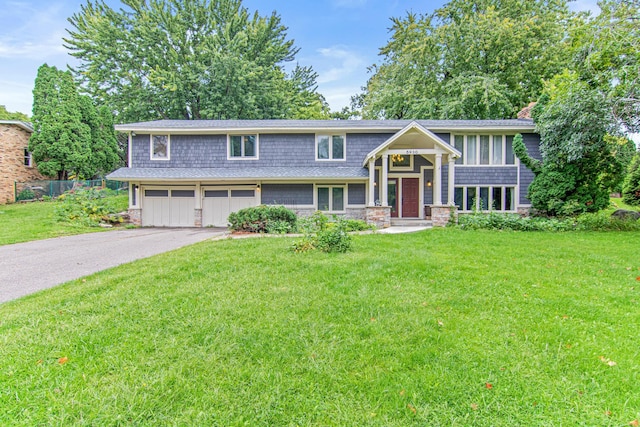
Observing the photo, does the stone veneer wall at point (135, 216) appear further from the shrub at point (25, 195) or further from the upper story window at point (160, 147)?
the shrub at point (25, 195)

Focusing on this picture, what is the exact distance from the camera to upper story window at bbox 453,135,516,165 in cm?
1476

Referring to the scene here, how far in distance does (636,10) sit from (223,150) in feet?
52.9

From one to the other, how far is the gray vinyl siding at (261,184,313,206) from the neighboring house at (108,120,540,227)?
48 mm

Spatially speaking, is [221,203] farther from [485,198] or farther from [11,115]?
[11,115]

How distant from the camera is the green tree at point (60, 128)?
17859 mm

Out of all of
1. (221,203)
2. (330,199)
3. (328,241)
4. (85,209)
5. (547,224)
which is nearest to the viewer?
(328,241)

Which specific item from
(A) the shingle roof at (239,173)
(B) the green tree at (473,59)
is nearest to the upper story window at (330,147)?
(A) the shingle roof at (239,173)

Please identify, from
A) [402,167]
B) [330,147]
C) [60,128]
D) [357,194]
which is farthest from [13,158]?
[402,167]

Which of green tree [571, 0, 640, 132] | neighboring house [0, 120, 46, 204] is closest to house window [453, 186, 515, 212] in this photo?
green tree [571, 0, 640, 132]

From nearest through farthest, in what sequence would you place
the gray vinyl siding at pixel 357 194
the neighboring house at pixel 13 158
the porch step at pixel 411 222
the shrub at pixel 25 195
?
the porch step at pixel 411 222
the gray vinyl siding at pixel 357 194
the neighboring house at pixel 13 158
the shrub at pixel 25 195

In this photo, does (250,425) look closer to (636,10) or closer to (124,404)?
(124,404)

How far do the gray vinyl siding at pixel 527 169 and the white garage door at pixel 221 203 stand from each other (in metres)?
13.1

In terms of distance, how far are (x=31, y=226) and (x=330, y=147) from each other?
485 inches

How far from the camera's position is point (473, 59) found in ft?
69.0
